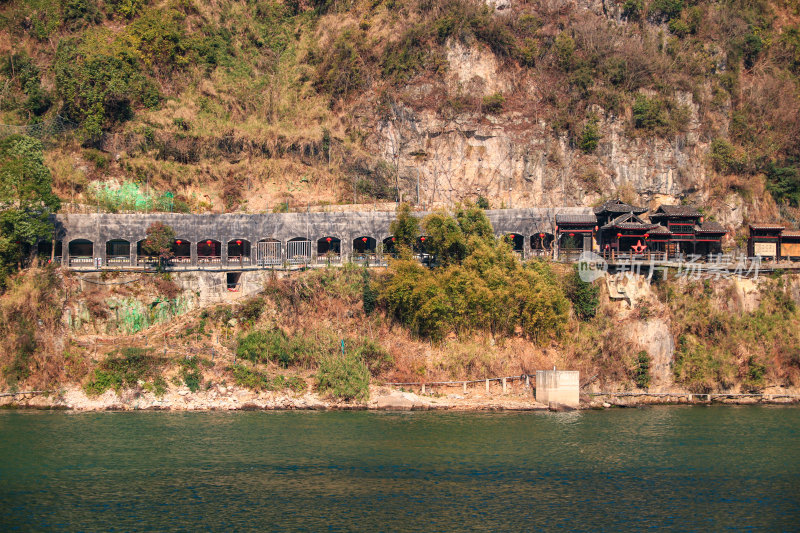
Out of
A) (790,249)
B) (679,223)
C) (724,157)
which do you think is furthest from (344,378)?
(724,157)

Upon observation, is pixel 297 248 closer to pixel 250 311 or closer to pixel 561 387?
pixel 250 311

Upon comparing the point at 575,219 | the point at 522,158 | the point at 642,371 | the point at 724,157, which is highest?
the point at 724,157

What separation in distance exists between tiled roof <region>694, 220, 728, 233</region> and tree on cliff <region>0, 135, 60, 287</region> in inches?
1655

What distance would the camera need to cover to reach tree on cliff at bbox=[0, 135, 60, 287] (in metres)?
47.7

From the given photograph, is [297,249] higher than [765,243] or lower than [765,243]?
lower

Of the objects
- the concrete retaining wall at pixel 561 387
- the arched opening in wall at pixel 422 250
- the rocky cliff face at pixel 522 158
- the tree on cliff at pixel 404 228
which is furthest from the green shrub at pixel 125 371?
the rocky cliff face at pixel 522 158

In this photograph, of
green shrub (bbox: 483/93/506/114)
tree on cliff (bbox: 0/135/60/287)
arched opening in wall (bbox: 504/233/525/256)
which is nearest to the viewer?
tree on cliff (bbox: 0/135/60/287)

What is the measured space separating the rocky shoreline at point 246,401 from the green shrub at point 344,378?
43 centimetres

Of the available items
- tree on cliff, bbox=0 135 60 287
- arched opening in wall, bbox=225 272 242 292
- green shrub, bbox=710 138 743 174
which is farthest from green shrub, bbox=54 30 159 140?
green shrub, bbox=710 138 743 174

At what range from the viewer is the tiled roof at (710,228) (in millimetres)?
→ 54719

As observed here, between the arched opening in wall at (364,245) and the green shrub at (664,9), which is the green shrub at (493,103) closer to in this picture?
the arched opening in wall at (364,245)

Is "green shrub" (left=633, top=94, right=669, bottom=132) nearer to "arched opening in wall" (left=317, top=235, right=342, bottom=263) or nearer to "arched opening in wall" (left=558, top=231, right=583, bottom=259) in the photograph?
"arched opening in wall" (left=558, top=231, right=583, bottom=259)

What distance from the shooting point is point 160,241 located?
1978 inches

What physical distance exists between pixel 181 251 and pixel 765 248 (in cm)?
3905
